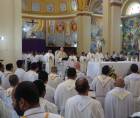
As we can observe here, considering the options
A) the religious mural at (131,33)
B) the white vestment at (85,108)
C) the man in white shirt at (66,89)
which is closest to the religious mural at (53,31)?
the religious mural at (131,33)

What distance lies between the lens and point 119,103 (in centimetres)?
648

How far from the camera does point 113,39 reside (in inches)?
1088

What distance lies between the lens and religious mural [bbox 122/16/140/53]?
35.0 meters

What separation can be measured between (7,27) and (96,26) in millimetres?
20847

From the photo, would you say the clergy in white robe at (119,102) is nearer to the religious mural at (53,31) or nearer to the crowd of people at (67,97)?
the crowd of people at (67,97)

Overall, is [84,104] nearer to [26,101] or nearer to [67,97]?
[67,97]

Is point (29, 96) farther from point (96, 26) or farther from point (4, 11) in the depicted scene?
point (96, 26)

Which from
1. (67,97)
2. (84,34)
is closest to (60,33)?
(84,34)

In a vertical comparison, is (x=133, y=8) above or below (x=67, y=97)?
above

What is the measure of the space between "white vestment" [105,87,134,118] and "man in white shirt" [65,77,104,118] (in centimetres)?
170

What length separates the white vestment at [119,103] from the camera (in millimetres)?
6434

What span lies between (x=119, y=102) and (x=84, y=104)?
1846 millimetres

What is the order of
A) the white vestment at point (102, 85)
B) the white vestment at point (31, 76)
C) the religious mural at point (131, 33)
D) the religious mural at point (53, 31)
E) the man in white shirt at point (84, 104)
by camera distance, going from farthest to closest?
1. the religious mural at point (53, 31)
2. the religious mural at point (131, 33)
3. the white vestment at point (31, 76)
4. the white vestment at point (102, 85)
5. the man in white shirt at point (84, 104)

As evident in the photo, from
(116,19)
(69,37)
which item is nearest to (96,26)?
(69,37)
